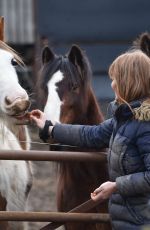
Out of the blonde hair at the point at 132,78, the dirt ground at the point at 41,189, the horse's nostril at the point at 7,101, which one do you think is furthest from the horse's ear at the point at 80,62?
the dirt ground at the point at 41,189

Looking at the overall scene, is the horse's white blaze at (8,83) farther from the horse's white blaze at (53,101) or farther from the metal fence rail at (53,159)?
the horse's white blaze at (53,101)

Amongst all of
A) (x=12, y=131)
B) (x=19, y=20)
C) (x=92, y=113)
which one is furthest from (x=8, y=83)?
(x=19, y=20)

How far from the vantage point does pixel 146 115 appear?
4.22 metres

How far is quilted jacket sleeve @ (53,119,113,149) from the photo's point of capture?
183 inches

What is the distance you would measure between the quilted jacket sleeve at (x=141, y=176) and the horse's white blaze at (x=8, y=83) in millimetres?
827

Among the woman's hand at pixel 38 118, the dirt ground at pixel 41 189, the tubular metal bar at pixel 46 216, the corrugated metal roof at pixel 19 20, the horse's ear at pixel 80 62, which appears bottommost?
the dirt ground at pixel 41 189

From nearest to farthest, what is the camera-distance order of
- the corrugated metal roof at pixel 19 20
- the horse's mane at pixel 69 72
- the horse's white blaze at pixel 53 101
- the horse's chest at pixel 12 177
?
the horse's chest at pixel 12 177 < the horse's white blaze at pixel 53 101 < the horse's mane at pixel 69 72 < the corrugated metal roof at pixel 19 20

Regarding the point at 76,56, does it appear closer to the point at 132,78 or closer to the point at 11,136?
the point at 11,136

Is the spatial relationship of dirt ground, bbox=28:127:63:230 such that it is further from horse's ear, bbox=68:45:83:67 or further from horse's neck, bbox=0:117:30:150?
horse's ear, bbox=68:45:83:67

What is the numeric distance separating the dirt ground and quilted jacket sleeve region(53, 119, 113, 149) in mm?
3243

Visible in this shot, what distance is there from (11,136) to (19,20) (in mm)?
7471

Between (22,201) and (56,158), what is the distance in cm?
112

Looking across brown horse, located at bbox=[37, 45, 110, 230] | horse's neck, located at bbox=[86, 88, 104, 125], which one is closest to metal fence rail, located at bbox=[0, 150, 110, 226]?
brown horse, located at bbox=[37, 45, 110, 230]

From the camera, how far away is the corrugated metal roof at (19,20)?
12703mm
